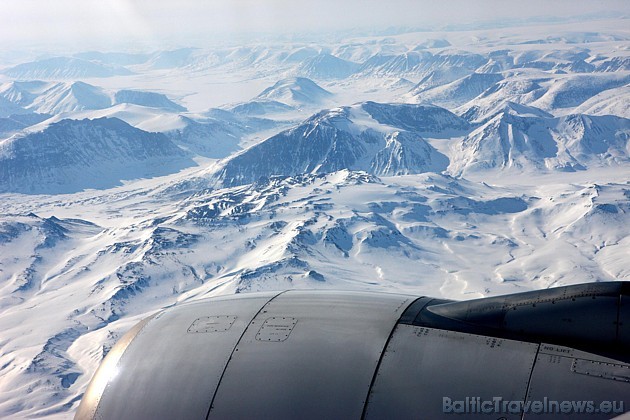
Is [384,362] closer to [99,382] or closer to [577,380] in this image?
[577,380]

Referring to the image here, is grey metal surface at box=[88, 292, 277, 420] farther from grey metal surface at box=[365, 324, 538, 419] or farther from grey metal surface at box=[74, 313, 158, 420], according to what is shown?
grey metal surface at box=[365, 324, 538, 419]

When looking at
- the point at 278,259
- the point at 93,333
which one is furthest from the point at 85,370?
the point at 278,259

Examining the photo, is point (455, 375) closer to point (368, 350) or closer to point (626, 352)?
point (368, 350)

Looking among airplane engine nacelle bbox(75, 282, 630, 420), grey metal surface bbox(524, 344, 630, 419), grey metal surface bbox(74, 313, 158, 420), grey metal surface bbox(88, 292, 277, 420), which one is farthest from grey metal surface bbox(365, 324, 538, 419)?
grey metal surface bbox(74, 313, 158, 420)

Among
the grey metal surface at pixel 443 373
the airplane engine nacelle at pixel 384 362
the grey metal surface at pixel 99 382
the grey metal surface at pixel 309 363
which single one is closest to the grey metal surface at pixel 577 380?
the airplane engine nacelle at pixel 384 362

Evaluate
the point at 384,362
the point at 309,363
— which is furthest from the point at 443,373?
the point at 309,363

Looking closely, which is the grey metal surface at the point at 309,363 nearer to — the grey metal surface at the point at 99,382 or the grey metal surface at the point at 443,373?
the grey metal surface at the point at 443,373

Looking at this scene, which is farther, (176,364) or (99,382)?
(99,382)
